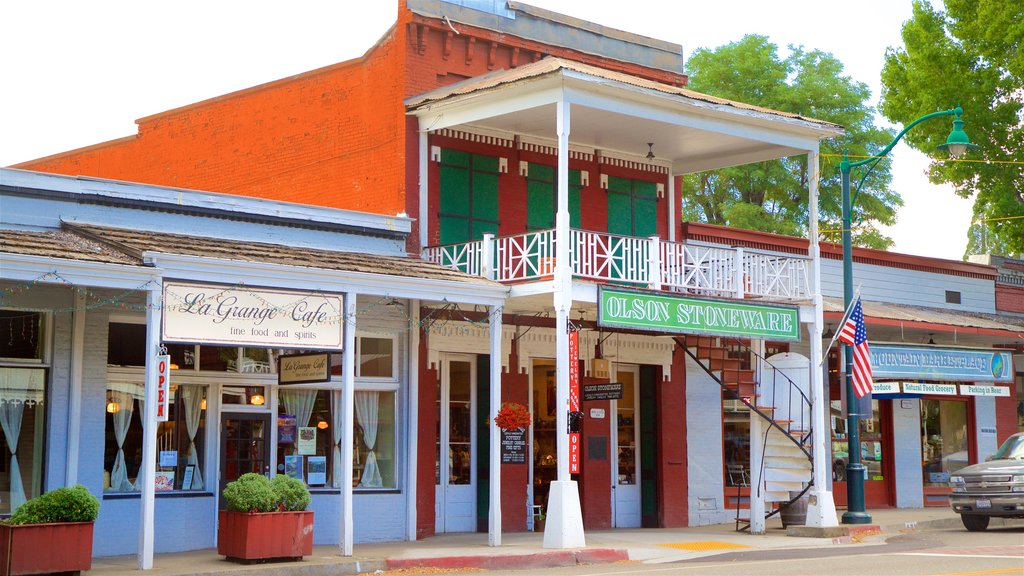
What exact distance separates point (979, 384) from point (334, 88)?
48.3ft

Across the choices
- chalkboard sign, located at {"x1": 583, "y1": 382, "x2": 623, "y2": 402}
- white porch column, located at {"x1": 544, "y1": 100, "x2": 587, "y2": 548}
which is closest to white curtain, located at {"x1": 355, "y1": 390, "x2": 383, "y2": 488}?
white porch column, located at {"x1": 544, "y1": 100, "x2": 587, "y2": 548}

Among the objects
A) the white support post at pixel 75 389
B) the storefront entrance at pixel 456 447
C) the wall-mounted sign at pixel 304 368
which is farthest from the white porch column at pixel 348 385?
the storefront entrance at pixel 456 447

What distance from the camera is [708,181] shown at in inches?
1683

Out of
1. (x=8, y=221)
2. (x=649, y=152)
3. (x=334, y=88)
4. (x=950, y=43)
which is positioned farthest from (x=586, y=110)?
(x=950, y=43)

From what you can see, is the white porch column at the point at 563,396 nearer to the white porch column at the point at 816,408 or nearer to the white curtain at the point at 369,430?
the white curtain at the point at 369,430

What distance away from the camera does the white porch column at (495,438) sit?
18156 mm

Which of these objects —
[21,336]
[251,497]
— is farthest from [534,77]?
[21,336]

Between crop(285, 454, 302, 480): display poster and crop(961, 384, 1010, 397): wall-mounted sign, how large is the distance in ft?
47.6

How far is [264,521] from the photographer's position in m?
15.4

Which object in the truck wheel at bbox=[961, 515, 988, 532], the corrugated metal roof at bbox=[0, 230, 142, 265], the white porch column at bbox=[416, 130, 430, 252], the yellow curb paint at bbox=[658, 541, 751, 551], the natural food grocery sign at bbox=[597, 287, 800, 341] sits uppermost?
the white porch column at bbox=[416, 130, 430, 252]

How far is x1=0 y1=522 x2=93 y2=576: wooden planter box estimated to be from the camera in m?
13.6

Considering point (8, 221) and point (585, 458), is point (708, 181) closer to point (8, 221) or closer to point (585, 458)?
point (585, 458)

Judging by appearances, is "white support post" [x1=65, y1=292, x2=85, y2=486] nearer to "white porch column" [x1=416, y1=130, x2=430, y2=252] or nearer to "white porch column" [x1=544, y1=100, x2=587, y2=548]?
"white porch column" [x1=416, y1=130, x2=430, y2=252]

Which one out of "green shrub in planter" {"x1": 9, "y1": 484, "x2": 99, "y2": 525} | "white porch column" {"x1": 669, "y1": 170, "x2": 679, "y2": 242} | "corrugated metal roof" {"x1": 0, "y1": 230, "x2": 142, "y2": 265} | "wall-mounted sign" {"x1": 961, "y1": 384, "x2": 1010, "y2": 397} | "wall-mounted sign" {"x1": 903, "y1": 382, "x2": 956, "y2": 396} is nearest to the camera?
"green shrub in planter" {"x1": 9, "y1": 484, "x2": 99, "y2": 525}
